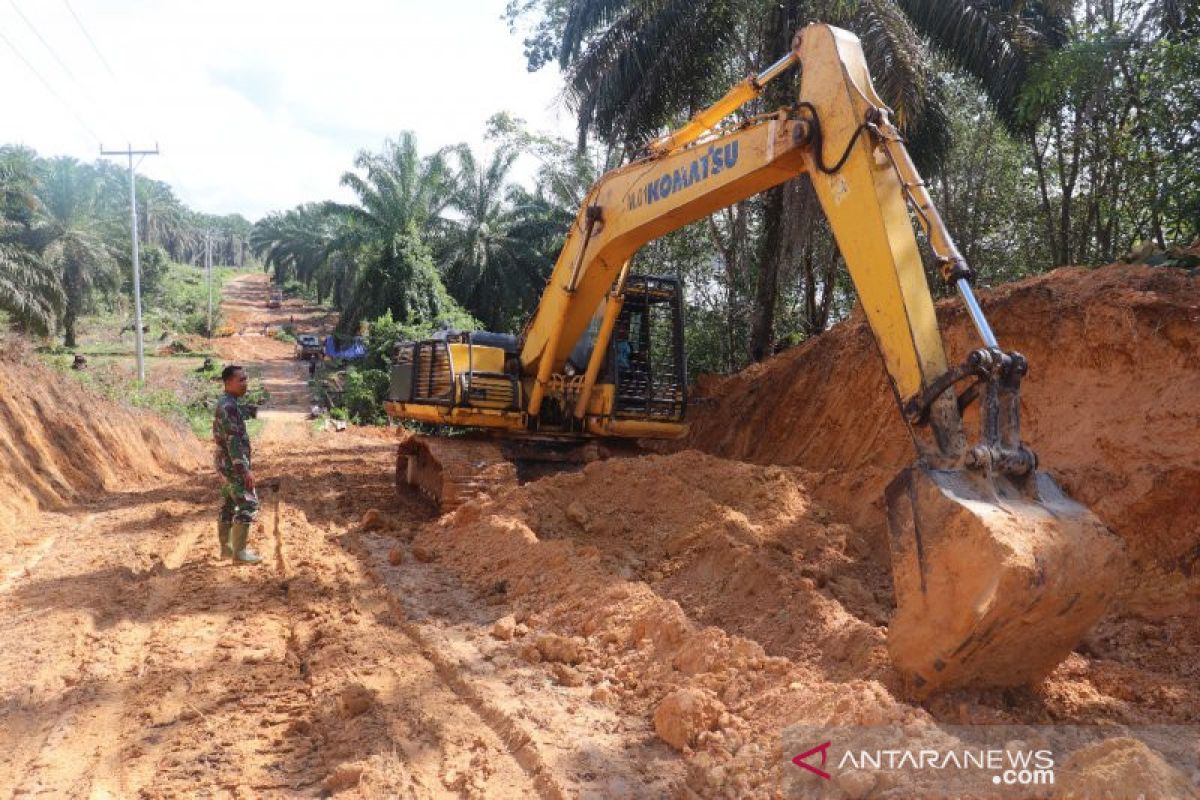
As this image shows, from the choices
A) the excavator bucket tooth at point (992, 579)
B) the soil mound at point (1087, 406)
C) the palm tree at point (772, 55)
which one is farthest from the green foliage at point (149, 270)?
the excavator bucket tooth at point (992, 579)

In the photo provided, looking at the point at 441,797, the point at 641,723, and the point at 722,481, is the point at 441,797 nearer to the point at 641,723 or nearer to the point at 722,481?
the point at 641,723

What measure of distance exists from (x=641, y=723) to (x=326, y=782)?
4.94ft

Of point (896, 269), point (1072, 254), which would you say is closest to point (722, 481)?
point (896, 269)

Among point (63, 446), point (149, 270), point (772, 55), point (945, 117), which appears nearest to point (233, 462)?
point (63, 446)

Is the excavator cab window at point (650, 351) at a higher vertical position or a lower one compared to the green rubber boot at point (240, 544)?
higher

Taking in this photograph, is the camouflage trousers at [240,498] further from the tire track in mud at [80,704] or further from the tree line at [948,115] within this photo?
the tree line at [948,115]

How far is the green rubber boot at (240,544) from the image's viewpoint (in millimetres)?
7699

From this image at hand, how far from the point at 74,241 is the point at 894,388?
139ft

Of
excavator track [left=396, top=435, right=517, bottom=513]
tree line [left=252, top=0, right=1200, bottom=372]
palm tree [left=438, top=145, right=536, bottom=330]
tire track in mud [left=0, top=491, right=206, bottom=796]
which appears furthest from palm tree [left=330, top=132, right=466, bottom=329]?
tire track in mud [left=0, top=491, right=206, bottom=796]

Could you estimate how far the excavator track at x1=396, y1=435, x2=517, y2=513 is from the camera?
942 centimetres

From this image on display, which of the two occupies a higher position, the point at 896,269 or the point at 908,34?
the point at 908,34

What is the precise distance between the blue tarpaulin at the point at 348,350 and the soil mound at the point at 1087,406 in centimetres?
2443

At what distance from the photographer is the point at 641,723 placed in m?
4.36

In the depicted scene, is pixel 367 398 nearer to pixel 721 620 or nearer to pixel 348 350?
pixel 348 350
